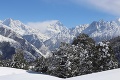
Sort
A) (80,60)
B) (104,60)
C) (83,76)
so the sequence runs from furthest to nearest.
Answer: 1. (104,60)
2. (80,60)
3. (83,76)

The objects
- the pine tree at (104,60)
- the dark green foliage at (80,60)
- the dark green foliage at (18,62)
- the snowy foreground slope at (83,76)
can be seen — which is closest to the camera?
the snowy foreground slope at (83,76)

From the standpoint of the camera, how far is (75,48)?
8038 cm

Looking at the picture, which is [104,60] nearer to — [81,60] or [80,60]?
[81,60]

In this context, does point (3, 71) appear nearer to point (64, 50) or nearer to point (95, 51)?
point (64, 50)

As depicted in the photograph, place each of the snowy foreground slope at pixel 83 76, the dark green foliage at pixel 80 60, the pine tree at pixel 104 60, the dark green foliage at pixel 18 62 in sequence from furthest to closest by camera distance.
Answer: the dark green foliage at pixel 18 62
the pine tree at pixel 104 60
the dark green foliage at pixel 80 60
the snowy foreground slope at pixel 83 76

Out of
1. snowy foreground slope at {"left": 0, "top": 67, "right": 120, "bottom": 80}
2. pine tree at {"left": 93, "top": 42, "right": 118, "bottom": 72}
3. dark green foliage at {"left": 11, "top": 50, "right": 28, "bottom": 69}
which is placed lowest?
snowy foreground slope at {"left": 0, "top": 67, "right": 120, "bottom": 80}

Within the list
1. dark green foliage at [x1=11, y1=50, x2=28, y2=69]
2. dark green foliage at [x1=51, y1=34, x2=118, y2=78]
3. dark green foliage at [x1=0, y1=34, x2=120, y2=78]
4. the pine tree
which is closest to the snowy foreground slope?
dark green foliage at [x1=0, y1=34, x2=120, y2=78]

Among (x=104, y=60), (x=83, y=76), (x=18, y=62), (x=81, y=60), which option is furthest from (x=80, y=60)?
(x=83, y=76)

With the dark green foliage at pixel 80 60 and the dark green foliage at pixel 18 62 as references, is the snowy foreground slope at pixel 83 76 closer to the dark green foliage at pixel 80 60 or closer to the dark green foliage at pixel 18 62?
the dark green foliage at pixel 80 60

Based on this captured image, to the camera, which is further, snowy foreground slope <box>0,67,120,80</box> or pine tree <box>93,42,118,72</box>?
pine tree <box>93,42,118,72</box>

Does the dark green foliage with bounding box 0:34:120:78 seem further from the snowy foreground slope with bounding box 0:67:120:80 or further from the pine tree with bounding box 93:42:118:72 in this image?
the snowy foreground slope with bounding box 0:67:120:80

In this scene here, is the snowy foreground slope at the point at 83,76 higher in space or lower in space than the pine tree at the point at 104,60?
lower

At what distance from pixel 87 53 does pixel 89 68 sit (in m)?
5.09

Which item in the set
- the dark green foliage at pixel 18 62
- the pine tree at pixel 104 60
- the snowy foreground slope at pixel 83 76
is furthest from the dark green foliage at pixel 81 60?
the dark green foliage at pixel 18 62
